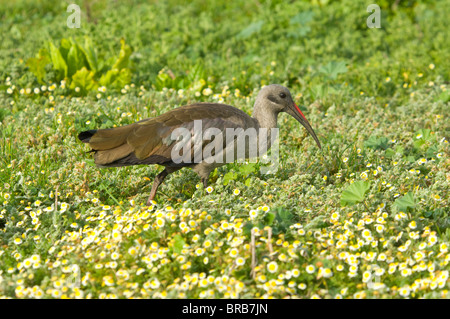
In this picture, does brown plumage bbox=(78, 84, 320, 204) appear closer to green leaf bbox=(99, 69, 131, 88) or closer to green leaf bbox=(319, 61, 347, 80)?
green leaf bbox=(99, 69, 131, 88)

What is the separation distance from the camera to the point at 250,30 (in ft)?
33.6

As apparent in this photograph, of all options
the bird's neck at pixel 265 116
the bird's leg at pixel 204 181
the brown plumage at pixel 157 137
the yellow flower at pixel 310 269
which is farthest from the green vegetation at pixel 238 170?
the bird's neck at pixel 265 116

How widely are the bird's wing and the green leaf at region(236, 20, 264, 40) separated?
203 inches

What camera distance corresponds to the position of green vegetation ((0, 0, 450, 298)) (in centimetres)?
421

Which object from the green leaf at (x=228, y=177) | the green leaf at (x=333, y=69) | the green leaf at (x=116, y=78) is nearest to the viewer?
the green leaf at (x=228, y=177)

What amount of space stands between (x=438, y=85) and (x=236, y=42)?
3.43m

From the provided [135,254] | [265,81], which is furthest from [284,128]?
[135,254]

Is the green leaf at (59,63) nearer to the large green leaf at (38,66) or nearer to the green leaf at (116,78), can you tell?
the large green leaf at (38,66)

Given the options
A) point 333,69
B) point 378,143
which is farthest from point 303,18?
point 378,143

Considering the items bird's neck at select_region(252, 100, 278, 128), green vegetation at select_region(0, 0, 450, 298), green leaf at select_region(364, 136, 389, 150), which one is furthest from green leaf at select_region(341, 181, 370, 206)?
green leaf at select_region(364, 136, 389, 150)

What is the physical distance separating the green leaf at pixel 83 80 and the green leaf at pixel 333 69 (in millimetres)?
3029

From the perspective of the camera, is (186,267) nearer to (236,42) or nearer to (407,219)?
(407,219)

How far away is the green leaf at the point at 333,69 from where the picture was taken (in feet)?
26.9
